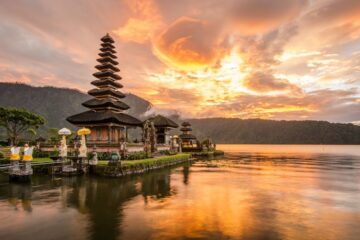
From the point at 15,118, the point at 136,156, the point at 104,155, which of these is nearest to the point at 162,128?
the point at 136,156

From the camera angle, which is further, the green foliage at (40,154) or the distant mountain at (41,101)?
the distant mountain at (41,101)

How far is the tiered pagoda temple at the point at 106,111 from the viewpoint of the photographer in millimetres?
37844

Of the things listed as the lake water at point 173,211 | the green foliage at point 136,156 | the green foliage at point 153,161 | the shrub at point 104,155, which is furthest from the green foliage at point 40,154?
the lake water at point 173,211

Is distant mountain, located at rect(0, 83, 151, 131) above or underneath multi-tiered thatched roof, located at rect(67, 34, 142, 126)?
above

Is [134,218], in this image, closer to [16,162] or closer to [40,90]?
[16,162]

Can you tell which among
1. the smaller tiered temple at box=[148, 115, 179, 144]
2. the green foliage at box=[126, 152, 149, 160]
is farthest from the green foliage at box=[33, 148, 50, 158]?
the smaller tiered temple at box=[148, 115, 179, 144]

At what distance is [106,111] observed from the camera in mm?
40031

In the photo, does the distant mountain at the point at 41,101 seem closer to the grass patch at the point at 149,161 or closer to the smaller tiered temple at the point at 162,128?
the smaller tiered temple at the point at 162,128

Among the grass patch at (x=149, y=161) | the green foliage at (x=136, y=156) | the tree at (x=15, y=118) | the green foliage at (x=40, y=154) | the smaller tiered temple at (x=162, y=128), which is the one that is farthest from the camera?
the smaller tiered temple at (x=162, y=128)

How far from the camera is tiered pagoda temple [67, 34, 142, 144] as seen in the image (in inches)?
1490

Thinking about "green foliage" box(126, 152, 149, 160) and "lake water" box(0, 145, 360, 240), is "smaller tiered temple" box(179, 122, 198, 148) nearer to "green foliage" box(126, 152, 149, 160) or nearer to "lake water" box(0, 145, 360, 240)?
"green foliage" box(126, 152, 149, 160)

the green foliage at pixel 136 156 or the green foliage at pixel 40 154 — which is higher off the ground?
the green foliage at pixel 40 154

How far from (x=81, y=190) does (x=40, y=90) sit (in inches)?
8000

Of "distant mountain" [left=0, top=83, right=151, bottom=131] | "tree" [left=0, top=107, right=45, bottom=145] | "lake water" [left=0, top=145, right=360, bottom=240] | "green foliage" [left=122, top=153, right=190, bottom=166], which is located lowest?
"lake water" [left=0, top=145, right=360, bottom=240]
